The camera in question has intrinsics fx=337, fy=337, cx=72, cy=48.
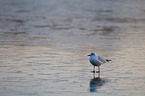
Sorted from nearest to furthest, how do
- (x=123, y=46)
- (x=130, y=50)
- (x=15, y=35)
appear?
(x=130, y=50)
(x=123, y=46)
(x=15, y=35)

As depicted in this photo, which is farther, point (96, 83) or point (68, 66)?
point (68, 66)

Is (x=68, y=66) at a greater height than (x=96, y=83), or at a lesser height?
greater

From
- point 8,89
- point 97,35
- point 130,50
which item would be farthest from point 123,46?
point 8,89

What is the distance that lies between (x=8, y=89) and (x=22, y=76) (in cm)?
167

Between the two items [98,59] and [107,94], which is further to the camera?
[98,59]

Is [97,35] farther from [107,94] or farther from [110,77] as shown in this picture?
[107,94]

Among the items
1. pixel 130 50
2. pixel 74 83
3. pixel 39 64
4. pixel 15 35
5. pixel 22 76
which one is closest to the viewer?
pixel 74 83

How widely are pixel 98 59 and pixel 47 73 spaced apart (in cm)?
192

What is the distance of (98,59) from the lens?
39.9ft

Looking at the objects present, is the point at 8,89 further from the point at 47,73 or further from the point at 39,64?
the point at 39,64

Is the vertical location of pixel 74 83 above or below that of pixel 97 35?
below

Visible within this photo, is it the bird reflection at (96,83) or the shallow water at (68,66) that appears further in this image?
the bird reflection at (96,83)

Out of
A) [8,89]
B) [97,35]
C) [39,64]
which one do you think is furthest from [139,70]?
[97,35]

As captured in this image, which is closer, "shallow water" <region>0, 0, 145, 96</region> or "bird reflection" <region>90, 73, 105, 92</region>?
"shallow water" <region>0, 0, 145, 96</region>
